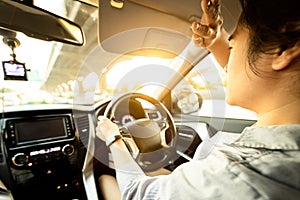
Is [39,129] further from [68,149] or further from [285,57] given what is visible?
[285,57]

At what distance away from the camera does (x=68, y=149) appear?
5.05 feet

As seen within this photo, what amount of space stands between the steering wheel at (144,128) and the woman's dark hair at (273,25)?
0.91m

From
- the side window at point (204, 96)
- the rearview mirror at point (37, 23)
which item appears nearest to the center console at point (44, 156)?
the rearview mirror at point (37, 23)

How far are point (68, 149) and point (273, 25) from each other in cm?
144

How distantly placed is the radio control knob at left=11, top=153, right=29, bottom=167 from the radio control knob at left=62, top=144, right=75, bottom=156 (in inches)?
9.0

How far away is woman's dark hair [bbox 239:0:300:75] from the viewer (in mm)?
479

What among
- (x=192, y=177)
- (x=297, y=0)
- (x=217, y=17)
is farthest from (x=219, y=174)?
(x=217, y=17)

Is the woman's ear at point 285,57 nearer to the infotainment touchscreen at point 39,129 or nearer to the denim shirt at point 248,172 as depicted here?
the denim shirt at point 248,172

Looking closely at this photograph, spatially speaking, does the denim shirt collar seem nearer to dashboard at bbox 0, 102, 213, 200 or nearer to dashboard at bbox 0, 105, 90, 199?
dashboard at bbox 0, 102, 213, 200

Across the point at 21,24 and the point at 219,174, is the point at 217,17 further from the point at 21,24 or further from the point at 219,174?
the point at 21,24

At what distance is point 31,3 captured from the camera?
984mm

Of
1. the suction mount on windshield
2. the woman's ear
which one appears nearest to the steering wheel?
the suction mount on windshield

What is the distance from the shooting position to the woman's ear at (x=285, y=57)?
0.49m

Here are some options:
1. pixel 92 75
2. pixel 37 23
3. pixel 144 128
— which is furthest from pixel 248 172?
pixel 92 75
